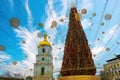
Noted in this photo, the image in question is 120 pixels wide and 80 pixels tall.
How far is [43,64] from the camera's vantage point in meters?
58.8

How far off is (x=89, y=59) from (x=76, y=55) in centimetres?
120

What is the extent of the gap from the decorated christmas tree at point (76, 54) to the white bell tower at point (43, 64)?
119 ft

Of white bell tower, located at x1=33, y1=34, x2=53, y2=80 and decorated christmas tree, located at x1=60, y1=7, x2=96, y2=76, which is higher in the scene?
white bell tower, located at x1=33, y1=34, x2=53, y2=80

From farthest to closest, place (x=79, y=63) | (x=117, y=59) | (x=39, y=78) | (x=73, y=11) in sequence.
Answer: (x=117, y=59)
(x=39, y=78)
(x=73, y=11)
(x=79, y=63)

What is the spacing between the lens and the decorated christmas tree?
20.1m

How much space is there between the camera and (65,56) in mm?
20875

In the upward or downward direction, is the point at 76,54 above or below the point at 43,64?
below

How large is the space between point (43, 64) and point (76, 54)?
129 ft

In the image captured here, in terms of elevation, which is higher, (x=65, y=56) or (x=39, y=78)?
(x=39, y=78)

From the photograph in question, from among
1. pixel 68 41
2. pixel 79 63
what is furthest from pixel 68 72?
pixel 68 41

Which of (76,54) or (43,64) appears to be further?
(43,64)

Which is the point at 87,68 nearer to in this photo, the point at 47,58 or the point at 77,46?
the point at 77,46

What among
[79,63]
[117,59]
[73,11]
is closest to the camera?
[79,63]

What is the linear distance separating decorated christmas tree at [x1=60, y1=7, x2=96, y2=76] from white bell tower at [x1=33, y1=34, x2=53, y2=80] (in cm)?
3631
